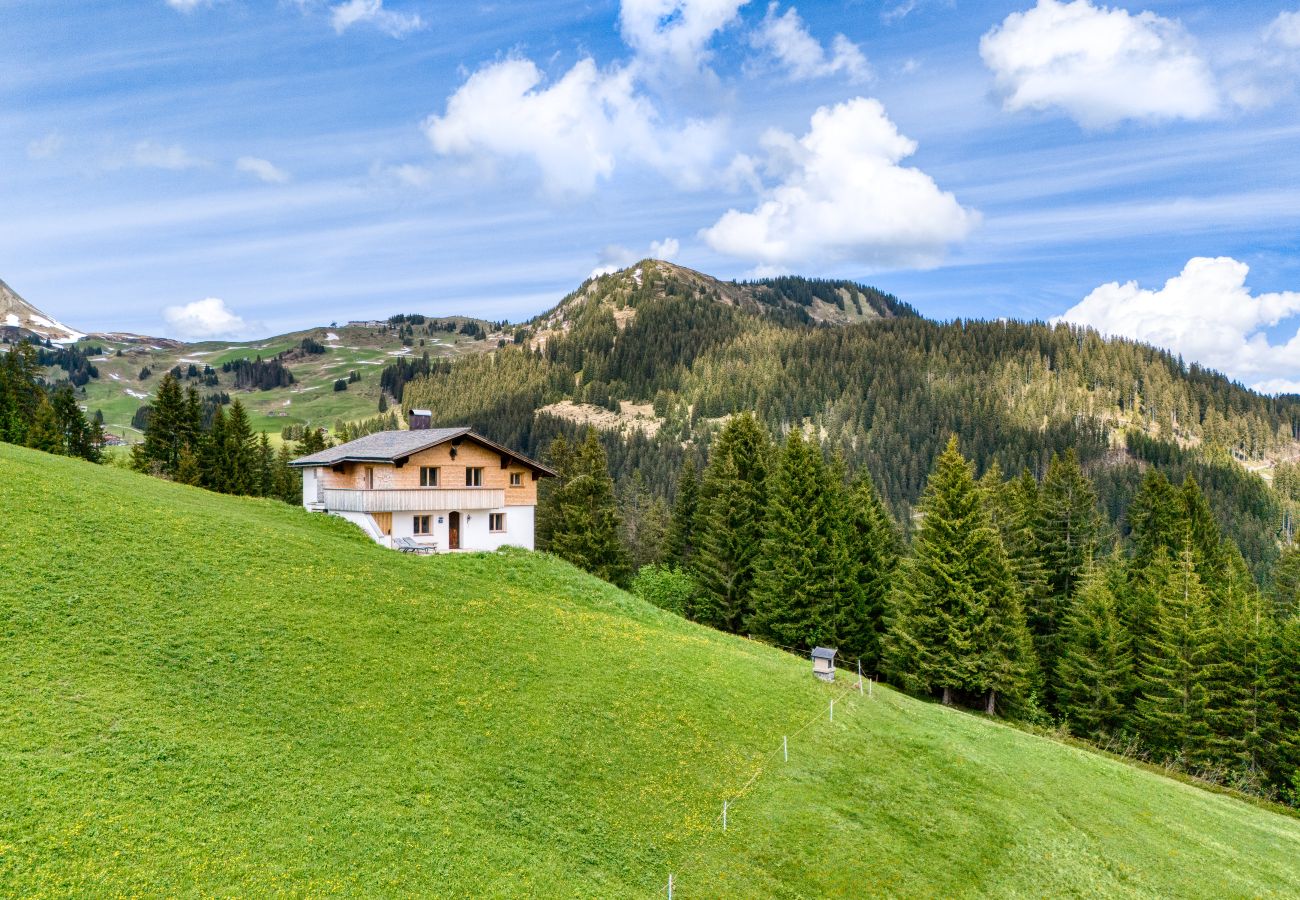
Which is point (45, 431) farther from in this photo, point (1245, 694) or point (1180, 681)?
point (1245, 694)

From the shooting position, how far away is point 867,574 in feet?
168

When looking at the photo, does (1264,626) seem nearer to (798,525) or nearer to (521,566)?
(798,525)

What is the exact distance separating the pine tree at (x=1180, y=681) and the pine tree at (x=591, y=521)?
39.0m

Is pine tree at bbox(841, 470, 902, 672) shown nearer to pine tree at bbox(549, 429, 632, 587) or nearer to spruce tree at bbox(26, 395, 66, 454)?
pine tree at bbox(549, 429, 632, 587)

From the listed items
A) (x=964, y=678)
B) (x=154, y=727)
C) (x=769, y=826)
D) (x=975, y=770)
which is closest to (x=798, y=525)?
(x=964, y=678)

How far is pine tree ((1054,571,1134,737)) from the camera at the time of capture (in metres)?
44.8

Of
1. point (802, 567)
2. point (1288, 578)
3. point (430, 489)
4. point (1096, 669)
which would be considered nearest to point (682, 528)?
point (802, 567)

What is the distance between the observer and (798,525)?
48.0 m

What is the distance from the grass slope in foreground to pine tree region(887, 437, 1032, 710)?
13911mm

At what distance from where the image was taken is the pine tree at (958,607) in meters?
42.3

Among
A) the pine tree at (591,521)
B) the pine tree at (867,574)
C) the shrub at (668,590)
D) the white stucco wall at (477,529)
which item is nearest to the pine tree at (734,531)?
the shrub at (668,590)

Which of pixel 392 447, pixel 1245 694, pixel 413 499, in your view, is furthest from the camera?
pixel 392 447

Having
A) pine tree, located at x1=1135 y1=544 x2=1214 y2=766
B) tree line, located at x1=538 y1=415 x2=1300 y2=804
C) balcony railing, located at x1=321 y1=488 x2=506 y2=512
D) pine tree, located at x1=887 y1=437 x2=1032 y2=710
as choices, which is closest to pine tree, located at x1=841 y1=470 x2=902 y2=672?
tree line, located at x1=538 y1=415 x2=1300 y2=804

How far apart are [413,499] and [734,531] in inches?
973
